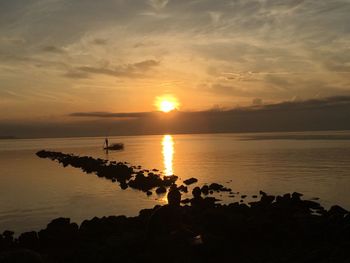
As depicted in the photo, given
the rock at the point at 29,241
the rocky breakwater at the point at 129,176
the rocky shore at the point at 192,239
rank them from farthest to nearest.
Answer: the rocky breakwater at the point at 129,176 → the rock at the point at 29,241 → the rocky shore at the point at 192,239

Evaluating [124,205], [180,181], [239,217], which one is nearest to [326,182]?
[180,181]

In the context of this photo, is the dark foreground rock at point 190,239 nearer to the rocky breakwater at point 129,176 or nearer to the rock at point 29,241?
the rock at point 29,241

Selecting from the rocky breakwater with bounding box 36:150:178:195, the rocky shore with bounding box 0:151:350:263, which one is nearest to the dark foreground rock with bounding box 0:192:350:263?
the rocky shore with bounding box 0:151:350:263

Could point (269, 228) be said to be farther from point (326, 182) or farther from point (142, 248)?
point (326, 182)

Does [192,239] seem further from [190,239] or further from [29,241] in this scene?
[29,241]

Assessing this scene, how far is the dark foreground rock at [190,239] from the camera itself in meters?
14.3

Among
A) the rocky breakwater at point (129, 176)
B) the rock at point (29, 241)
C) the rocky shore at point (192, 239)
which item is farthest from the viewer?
the rocky breakwater at point (129, 176)

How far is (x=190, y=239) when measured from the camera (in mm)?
15148

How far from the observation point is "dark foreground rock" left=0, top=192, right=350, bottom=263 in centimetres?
1427

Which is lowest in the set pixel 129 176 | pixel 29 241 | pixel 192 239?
pixel 29 241

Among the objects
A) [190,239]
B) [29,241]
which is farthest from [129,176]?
[190,239]

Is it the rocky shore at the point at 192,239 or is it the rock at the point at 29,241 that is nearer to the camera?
the rocky shore at the point at 192,239

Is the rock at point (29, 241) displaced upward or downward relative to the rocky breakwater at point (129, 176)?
downward

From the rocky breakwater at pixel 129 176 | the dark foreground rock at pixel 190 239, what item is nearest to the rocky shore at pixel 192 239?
the dark foreground rock at pixel 190 239
